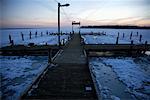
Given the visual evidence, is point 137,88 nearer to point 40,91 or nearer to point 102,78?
point 102,78

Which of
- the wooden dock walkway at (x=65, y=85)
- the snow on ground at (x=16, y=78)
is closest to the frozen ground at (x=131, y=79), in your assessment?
the wooden dock walkway at (x=65, y=85)

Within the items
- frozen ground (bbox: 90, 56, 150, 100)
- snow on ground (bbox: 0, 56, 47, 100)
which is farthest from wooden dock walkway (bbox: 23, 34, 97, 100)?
frozen ground (bbox: 90, 56, 150, 100)

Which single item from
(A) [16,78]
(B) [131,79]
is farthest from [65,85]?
(B) [131,79]

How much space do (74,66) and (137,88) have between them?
15.8 feet

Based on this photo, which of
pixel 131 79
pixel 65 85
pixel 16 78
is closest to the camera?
pixel 65 85

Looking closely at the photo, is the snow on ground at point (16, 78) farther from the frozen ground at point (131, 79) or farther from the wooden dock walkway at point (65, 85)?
the frozen ground at point (131, 79)

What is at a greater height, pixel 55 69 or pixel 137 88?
pixel 55 69

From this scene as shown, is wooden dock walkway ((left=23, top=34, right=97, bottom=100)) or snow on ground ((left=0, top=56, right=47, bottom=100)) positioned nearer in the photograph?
wooden dock walkway ((left=23, top=34, right=97, bottom=100))

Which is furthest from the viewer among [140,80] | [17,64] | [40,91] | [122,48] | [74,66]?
[122,48]

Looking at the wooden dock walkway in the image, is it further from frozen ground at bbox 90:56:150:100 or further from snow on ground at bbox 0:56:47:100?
frozen ground at bbox 90:56:150:100

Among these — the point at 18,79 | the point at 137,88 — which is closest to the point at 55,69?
the point at 18,79

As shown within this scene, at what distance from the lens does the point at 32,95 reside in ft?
22.6

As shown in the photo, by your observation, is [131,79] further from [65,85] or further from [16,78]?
[16,78]

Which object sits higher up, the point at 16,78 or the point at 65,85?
the point at 65,85
